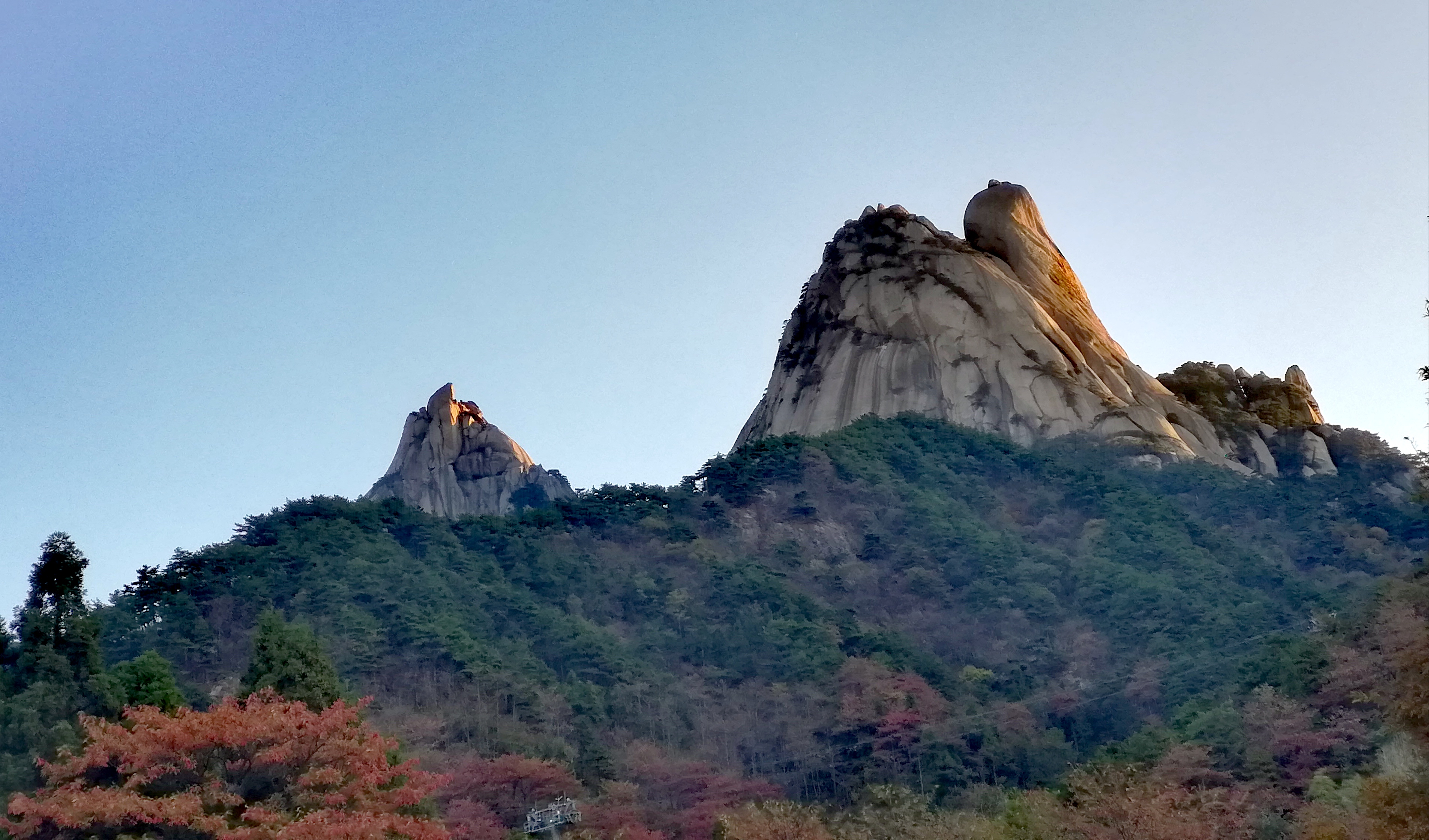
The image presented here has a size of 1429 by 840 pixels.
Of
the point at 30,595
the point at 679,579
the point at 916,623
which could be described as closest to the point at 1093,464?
the point at 916,623

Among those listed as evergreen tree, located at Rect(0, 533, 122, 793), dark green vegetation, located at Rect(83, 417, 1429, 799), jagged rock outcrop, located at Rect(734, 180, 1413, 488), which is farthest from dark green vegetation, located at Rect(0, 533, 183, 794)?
jagged rock outcrop, located at Rect(734, 180, 1413, 488)

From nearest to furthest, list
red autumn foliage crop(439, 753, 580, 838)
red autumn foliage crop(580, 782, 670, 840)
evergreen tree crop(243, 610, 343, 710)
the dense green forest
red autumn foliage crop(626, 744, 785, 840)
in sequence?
evergreen tree crop(243, 610, 343, 710)
red autumn foliage crop(580, 782, 670, 840)
red autumn foliage crop(439, 753, 580, 838)
red autumn foliage crop(626, 744, 785, 840)
the dense green forest

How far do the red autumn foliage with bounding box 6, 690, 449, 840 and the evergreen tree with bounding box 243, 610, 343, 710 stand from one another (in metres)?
2.72

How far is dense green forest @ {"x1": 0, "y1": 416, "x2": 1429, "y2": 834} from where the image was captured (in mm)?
34219

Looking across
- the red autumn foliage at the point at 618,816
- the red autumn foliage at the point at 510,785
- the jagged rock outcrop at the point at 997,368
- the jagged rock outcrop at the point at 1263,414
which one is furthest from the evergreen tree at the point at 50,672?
the jagged rock outcrop at the point at 1263,414

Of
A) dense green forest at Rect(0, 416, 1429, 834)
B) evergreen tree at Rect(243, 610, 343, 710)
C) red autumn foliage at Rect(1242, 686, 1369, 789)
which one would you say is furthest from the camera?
dense green forest at Rect(0, 416, 1429, 834)

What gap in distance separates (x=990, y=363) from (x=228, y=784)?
4538cm

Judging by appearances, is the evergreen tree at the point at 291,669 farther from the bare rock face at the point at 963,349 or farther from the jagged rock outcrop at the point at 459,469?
the jagged rock outcrop at the point at 459,469

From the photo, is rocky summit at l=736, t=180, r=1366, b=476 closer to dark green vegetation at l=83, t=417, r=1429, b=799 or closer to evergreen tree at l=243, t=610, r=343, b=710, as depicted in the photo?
dark green vegetation at l=83, t=417, r=1429, b=799

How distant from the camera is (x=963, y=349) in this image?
63.1 metres

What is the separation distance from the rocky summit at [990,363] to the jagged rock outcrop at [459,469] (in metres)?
18.0

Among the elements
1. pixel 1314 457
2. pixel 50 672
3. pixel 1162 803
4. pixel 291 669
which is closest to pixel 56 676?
pixel 50 672

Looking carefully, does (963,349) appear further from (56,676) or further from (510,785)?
(56,676)

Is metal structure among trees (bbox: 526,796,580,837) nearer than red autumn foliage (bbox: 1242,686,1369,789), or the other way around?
metal structure among trees (bbox: 526,796,580,837)
